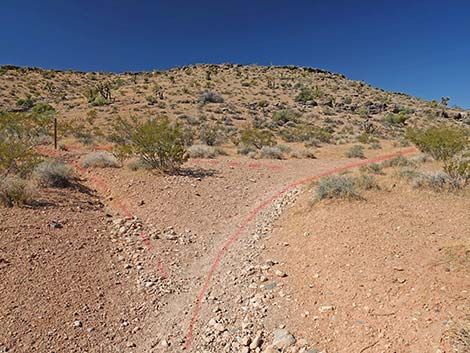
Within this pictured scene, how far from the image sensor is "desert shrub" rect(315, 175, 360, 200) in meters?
8.30

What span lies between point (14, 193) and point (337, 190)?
792cm

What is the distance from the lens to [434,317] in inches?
154

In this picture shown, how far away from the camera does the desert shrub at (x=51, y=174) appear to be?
933cm

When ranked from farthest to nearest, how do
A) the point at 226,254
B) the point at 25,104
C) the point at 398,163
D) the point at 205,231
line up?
the point at 25,104
the point at 398,163
the point at 205,231
the point at 226,254

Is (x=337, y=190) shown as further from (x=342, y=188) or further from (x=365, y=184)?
(x=365, y=184)

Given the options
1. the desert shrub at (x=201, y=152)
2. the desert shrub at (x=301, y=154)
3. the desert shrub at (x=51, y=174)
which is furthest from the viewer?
the desert shrub at (x=301, y=154)

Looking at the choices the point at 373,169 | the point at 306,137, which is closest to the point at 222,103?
the point at 306,137

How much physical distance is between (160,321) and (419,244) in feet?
15.3

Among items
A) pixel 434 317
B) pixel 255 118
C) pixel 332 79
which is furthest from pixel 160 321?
pixel 332 79

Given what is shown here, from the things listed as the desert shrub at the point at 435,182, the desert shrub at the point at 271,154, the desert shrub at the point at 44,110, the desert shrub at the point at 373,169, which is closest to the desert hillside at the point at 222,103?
the desert shrub at the point at 44,110

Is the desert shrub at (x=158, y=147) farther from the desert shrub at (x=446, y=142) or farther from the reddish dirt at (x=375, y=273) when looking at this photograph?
the desert shrub at (x=446, y=142)

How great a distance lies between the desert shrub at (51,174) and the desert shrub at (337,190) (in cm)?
734

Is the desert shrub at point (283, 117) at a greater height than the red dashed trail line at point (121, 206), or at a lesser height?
greater

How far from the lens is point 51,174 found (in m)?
9.44
